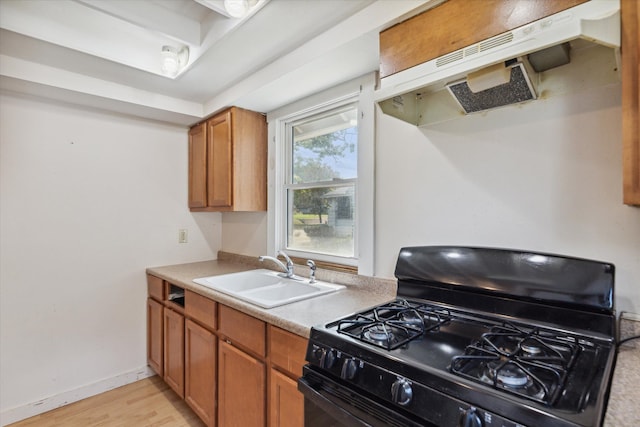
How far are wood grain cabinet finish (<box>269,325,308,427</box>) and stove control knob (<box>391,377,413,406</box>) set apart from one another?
43 centimetres

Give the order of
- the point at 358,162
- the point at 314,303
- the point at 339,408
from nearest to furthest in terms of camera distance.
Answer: the point at 339,408
the point at 314,303
the point at 358,162

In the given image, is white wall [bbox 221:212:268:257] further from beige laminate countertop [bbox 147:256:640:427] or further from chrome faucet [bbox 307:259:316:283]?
chrome faucet [bbox 307:259:316:283]

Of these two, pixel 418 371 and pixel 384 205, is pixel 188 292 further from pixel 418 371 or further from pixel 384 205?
pixel 418 371

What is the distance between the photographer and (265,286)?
2047mm

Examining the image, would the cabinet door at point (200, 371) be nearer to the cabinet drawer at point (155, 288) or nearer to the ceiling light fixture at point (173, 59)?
the cabinet drawer at point (155, 288)

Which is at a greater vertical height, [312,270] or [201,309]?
[312,270]

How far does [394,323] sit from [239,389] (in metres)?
0.89

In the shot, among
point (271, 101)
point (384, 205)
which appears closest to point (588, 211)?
point (384, 205)

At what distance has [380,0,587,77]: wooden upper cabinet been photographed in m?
0.93

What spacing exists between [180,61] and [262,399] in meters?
1.96

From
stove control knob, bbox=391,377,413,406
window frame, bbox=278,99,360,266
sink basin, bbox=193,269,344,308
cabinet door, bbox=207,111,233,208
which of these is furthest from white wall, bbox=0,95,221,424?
stove control knob, bbox=391,377,413,406

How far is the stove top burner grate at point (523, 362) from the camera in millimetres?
697

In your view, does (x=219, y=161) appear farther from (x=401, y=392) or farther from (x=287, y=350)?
(x=401, y=392)

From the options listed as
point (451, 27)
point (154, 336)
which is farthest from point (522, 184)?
point (154, 336)
